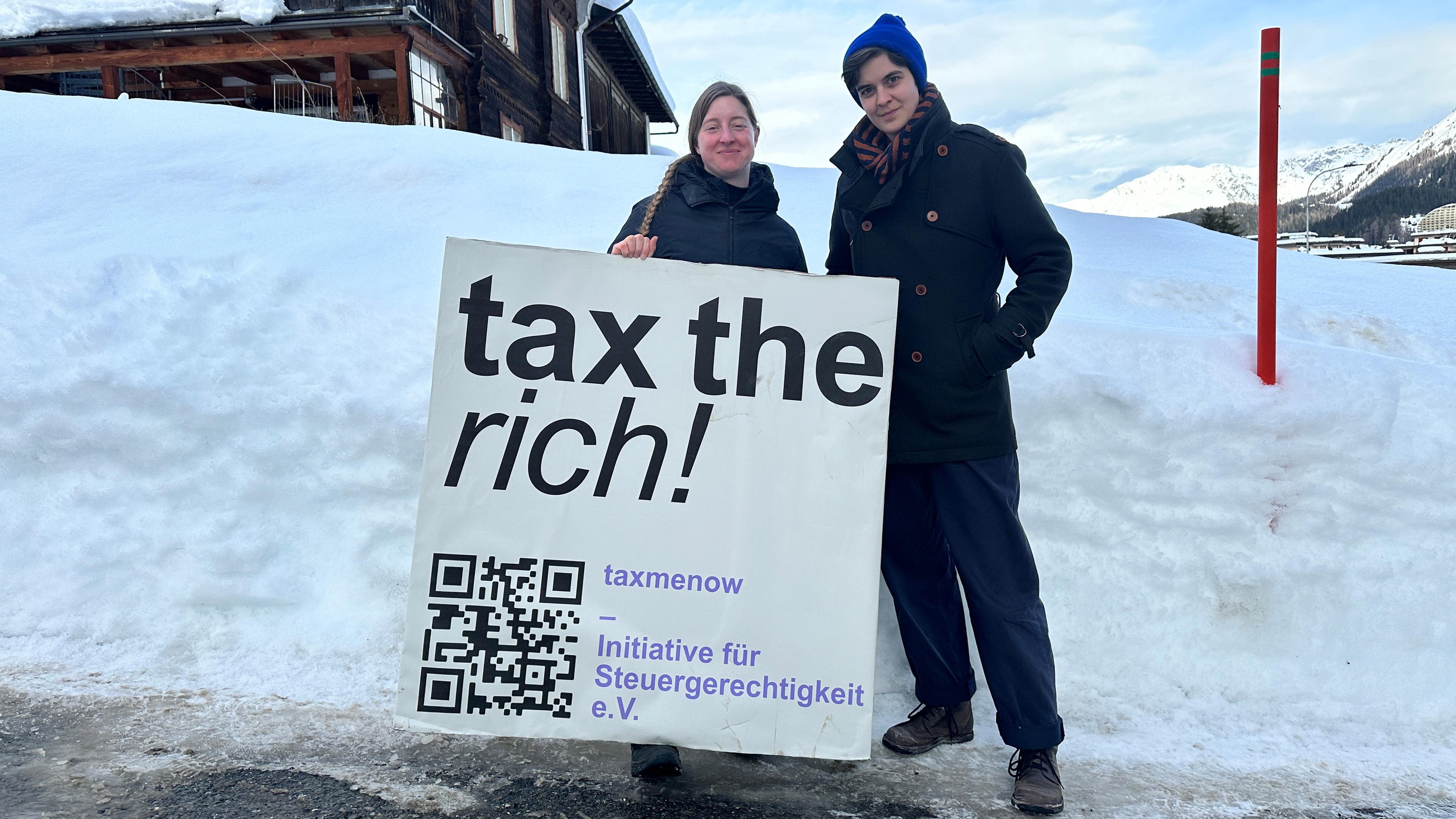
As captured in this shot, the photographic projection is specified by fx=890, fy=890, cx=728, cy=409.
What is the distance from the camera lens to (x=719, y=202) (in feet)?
8.30

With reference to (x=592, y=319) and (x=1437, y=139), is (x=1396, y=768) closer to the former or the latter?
(x=592, y=319)

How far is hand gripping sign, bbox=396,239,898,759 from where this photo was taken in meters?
2.23

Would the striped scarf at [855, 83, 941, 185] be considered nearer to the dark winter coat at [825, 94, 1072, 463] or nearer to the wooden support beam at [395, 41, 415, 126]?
the dark winter coat at [825, 94, 1072, 463]

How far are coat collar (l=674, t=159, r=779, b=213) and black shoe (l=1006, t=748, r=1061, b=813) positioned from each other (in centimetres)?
165

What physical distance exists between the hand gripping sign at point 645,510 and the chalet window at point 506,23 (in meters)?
14.7

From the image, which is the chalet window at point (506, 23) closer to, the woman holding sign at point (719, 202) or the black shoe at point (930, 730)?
the woman holding sign at point (719, 202)

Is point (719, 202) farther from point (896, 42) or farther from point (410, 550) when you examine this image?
point (410, 550)

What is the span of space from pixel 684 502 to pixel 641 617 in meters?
0.31

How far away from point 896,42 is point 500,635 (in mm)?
1829

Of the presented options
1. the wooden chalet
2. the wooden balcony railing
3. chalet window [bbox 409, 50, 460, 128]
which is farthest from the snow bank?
chalet window [bbox 409, 50, 460, 128]

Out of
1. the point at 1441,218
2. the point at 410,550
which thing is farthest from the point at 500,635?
the point at 1441,218

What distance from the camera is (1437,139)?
192 metres

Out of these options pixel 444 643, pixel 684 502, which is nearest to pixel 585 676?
pixel 444 643

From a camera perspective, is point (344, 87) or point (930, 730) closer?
point (930, 730)
